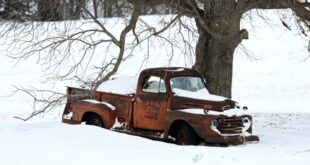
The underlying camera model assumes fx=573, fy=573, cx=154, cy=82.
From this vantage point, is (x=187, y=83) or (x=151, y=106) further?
(x=187, y=83)

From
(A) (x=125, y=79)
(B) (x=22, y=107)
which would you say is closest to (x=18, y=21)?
(A) (x=125, y=79)

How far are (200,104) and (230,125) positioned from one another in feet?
2.51

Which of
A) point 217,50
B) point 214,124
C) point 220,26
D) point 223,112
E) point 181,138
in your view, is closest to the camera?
point 214,124

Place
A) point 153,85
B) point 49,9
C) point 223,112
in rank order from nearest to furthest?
point 223,112
point 153,85
point 49,9

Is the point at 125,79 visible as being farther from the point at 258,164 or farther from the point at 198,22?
the point at 258,164

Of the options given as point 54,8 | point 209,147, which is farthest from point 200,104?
point 54,8

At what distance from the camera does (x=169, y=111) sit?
1230cm

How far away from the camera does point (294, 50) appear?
38.4m

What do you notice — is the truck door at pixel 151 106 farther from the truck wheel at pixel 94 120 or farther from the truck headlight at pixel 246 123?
the truck headlight at pixel 246 123

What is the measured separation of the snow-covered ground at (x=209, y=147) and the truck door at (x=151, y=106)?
1931mm

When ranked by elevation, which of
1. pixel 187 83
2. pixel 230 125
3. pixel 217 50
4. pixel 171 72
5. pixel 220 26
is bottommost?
pixel 230 125

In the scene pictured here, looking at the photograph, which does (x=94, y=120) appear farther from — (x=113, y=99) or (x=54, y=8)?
(x=54, y=8)

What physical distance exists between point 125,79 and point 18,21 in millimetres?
3387

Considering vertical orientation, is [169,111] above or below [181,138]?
above
